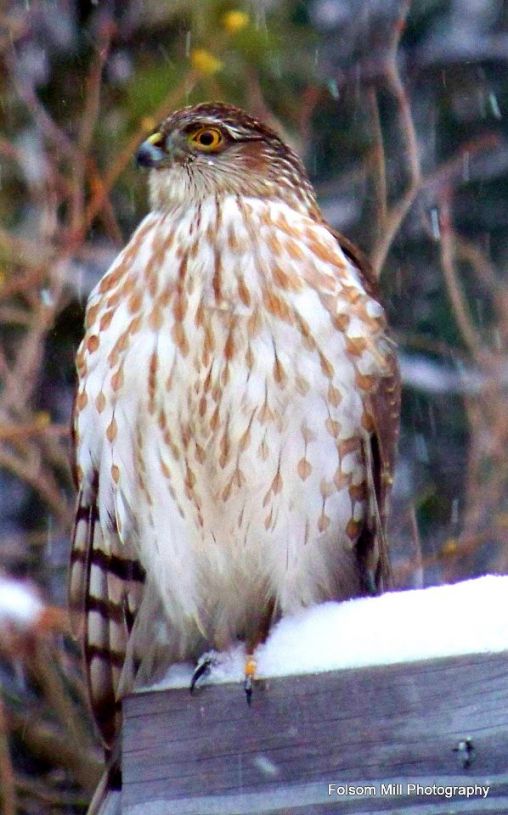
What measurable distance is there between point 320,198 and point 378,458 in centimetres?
307

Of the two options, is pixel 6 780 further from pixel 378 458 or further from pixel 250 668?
pixel 250 668

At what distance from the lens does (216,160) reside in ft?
11.4

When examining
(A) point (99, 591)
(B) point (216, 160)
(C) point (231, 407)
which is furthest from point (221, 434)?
(B) point (216, 160)

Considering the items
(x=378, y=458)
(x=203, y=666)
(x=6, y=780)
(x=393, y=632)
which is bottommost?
(x=6, y=780)

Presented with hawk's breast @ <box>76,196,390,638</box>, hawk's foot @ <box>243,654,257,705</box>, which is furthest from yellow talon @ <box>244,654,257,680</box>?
hawk's breast @ <box>76,196,390,638</box>

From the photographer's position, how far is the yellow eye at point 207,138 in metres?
3.52

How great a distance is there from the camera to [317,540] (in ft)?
10.4

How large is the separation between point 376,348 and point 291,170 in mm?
613

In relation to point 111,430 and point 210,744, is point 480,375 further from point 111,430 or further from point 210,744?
point 210,744

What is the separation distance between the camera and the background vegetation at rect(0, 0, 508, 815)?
4.75 metres

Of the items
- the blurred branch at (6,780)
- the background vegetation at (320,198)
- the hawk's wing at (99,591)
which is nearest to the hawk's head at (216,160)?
the hawk's wing at (99,591)

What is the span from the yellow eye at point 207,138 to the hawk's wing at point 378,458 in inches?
16.1

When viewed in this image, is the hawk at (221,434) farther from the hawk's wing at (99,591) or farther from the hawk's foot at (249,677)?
the hawk's foot at (249,677)

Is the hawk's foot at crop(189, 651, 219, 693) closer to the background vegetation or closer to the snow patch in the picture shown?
the snow patch
